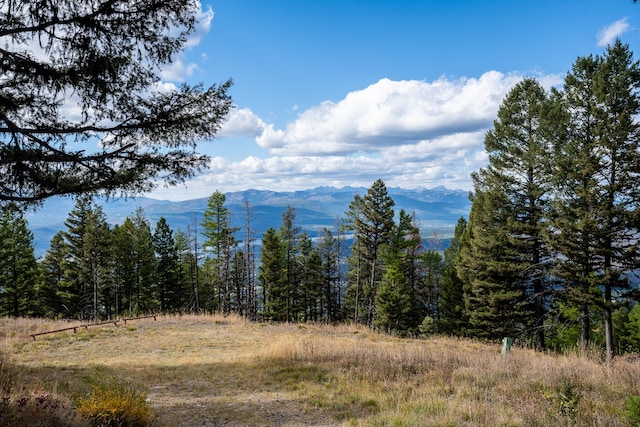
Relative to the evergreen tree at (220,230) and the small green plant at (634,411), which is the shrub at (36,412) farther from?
the evergreen tree at (220,230)

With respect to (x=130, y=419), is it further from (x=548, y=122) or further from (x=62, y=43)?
(x=548, y=122)

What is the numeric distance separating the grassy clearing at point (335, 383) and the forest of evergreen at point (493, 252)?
4.43 meters

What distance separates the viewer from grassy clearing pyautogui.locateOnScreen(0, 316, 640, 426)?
551 centimetres

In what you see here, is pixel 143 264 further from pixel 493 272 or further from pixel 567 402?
pixel 567 402

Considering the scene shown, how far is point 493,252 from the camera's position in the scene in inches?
835

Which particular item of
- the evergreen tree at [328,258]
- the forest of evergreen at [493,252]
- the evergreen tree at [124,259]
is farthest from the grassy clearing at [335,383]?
the evergreen tree at [328,258]

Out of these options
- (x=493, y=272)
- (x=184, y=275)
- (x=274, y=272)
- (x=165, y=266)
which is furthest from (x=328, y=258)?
(x=493, y=272)

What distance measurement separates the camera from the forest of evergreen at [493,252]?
14.0m

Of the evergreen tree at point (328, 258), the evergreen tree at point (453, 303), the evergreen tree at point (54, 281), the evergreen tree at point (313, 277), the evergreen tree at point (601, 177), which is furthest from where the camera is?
the evergreen tree at point (328, 258)

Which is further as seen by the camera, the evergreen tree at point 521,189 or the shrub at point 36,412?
the evergreen tree at point 521,189

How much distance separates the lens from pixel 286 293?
3838 centimetres

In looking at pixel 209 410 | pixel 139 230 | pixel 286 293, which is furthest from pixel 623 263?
pixel 139 230

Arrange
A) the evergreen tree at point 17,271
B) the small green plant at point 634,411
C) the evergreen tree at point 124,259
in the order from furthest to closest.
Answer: the evergreen tree at point 124,259 < the evergreen tree at point 17,271 < the small green plant at point 634,411

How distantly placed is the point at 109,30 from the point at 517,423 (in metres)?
7.91
